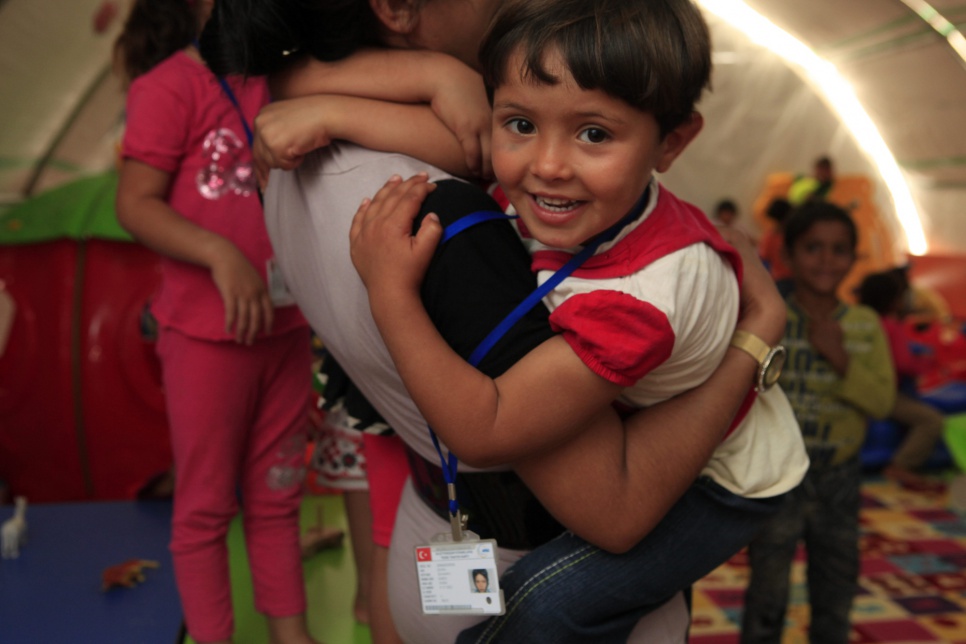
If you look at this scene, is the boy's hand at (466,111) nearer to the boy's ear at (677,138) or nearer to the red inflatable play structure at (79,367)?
the boy's ear at (677,138)

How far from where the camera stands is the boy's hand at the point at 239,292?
162 cm

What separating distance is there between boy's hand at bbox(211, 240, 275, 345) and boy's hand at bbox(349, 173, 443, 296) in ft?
2.49

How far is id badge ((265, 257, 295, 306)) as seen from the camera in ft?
5.50

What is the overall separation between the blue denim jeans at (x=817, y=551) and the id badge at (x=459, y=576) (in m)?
1.52

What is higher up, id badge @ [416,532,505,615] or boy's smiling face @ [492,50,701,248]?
boy's smiling face @ [492,50,701,248]

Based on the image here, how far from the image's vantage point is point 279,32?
1032mm

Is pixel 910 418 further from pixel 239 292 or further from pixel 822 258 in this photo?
pixel 239 292

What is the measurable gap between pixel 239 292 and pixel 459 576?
836 mm

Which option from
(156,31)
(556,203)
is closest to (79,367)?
(156,31)

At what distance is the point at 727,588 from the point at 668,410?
94.6 inches

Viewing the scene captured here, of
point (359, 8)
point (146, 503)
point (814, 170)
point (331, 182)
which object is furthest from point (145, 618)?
point (814, 170)

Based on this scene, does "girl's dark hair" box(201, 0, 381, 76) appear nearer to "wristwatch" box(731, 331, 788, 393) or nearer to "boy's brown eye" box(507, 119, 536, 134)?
"boy's brown eye" box(507, 119, 536, 134)

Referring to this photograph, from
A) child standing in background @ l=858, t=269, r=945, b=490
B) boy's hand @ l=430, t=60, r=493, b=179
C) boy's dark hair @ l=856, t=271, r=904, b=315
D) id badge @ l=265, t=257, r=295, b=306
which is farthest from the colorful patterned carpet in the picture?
boy's hand @ l=430, t=60, r=493, b=179

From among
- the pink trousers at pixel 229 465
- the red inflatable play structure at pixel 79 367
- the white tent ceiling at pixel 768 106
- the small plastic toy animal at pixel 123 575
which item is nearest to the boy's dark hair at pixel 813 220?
the pink trousers at pixel 229 465
